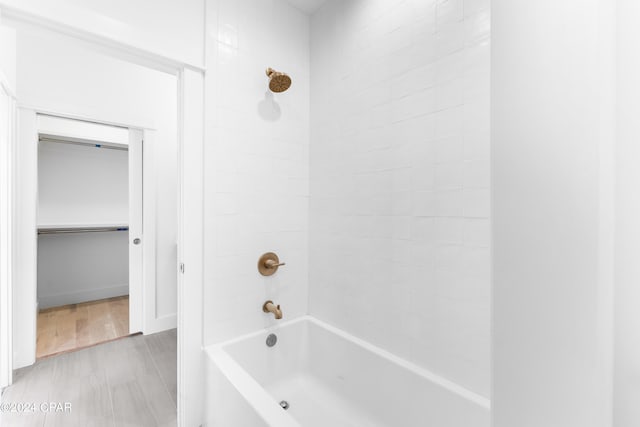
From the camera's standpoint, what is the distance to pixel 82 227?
3523 mm

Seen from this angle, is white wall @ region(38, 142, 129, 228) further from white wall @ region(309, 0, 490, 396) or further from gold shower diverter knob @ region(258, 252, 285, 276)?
white wall @ region(309, 0, 490, 396)

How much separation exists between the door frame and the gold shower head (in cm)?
38

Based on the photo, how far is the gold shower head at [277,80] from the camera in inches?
62.9

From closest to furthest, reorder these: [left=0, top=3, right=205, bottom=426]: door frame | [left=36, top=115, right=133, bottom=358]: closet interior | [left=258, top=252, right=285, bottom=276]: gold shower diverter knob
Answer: [left=0, top=3, right=205, bottom=426]: door frame < [left=258, top=252, right=285, bottom=276]: gold shower diverter knob < [left=36, top=115, right=133, bottom=358]: closet interior

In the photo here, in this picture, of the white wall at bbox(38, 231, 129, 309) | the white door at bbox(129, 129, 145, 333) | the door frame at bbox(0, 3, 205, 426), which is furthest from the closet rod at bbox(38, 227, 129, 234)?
the door frame at bbox(0, 3, 205, 426)

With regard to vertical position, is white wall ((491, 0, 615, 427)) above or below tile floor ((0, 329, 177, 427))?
above

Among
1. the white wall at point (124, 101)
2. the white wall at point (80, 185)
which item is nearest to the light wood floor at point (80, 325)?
the white wall at point (124, 101)

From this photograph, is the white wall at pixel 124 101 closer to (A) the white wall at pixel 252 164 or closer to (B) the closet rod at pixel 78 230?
(A) the white wall at pixel 252 164

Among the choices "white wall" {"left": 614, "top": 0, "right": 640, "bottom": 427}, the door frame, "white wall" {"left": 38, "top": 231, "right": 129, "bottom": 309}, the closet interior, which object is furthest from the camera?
"white wall" {"left": 38, "top": 231, "right": 129, "bottom": 309}

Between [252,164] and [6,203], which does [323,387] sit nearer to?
[252,164]

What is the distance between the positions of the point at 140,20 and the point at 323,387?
88.6 inches

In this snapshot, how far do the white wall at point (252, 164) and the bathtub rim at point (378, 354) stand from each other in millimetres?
45

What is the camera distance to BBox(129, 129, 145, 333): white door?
2682 millimetres

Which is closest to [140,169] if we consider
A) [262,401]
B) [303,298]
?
[303,298]
